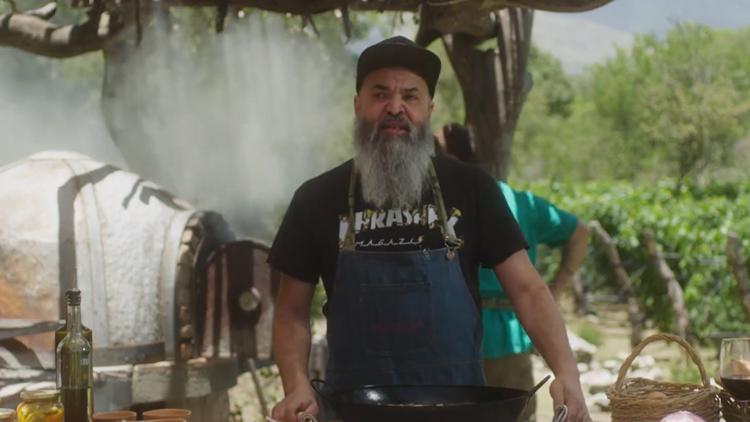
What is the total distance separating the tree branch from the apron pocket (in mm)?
3185

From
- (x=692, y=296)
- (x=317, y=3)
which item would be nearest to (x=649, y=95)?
(x=692, y=296)

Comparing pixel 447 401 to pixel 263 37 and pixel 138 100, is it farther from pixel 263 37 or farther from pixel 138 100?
pixel 263 37

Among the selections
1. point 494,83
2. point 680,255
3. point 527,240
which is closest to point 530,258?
point 527,240

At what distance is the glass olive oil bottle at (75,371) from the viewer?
2.68 m

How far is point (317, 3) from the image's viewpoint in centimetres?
508

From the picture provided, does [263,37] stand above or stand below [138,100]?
above

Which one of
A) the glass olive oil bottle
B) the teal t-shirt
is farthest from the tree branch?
the glass olive oil bottle

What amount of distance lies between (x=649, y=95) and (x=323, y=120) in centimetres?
3842

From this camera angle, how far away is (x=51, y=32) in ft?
18.9

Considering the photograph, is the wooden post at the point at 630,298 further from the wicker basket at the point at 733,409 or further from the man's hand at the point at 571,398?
the man's hand at the point at 571,398

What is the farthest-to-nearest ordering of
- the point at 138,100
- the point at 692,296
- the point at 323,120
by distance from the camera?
the point at 692,296, the point at 323,120, the point at 138,100

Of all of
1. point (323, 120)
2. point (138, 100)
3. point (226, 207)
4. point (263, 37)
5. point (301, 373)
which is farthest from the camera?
point (323, 120)

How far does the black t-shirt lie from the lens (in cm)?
310

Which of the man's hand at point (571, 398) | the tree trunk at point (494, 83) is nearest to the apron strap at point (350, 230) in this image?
the man's hand at point (571, 398)
